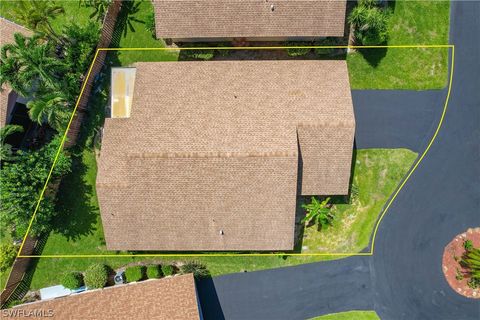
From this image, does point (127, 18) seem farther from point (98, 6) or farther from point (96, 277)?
point (96, 277)

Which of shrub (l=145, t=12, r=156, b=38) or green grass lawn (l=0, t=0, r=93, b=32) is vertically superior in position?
green grass lawn (l=0, t=0, r=93, b=32)

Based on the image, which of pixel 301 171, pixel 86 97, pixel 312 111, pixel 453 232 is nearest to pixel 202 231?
pixel 301 171

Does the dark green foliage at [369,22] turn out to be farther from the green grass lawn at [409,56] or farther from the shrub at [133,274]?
the shrub at [133,274]

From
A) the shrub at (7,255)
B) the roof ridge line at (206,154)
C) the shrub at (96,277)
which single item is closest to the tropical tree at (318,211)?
the roof ridge line at (206,154)

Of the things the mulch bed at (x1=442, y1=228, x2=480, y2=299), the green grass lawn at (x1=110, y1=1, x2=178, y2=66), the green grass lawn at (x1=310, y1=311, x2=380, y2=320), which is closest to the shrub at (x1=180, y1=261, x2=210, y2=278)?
the green grass lawn at (x1=310, y1=311, x2=380, y2=320)

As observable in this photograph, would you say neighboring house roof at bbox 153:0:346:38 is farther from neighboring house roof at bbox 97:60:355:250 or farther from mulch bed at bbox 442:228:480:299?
mulch bed at bbox 442:228:480:299
